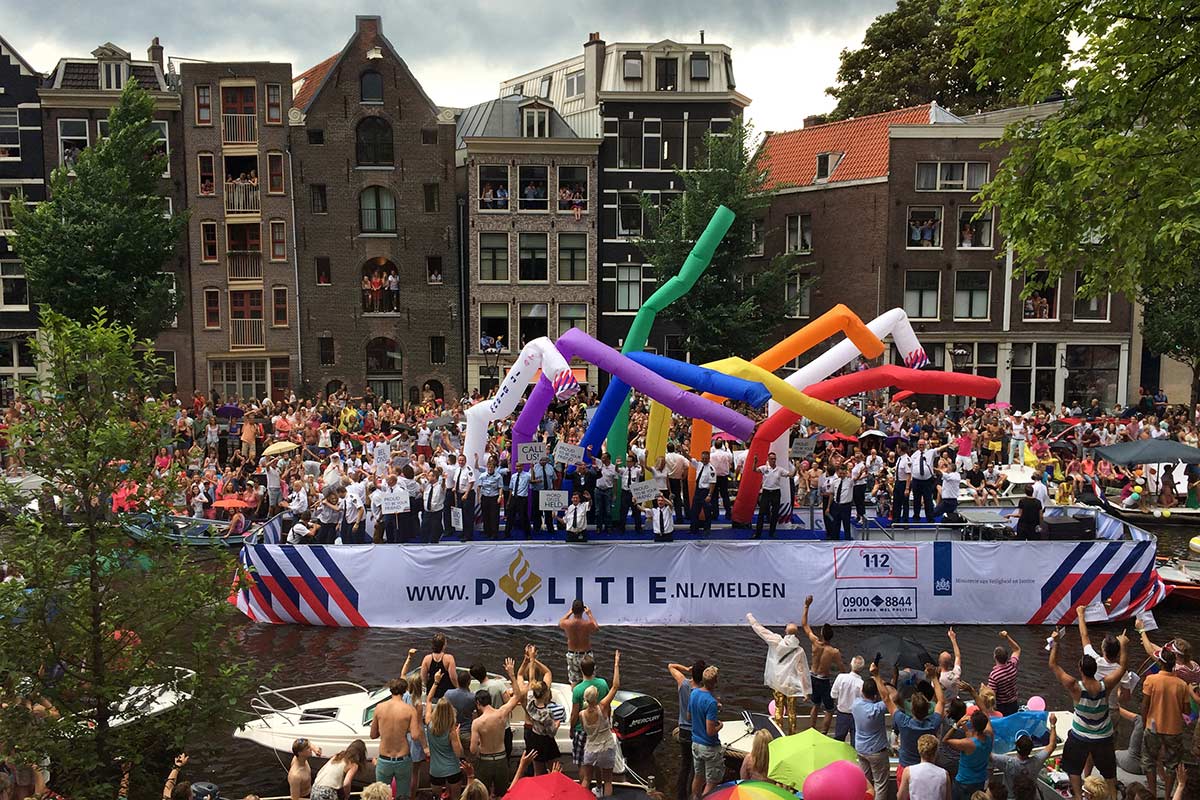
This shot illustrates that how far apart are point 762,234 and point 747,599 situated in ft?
98.1

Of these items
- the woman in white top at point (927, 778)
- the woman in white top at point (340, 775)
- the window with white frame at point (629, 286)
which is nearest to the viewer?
the woman in white top at point (927, 778)

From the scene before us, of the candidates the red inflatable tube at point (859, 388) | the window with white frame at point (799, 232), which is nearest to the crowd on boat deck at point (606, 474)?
the red inflatable tube at point (859, 388)

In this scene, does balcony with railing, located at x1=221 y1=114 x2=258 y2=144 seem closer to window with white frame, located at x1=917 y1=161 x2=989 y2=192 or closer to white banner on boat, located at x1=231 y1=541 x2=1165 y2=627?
window with white frame, located at x1=917 y1=161 x2=989 y2=192

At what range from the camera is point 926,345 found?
43156 millimetres

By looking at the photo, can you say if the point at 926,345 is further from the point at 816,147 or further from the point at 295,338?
the point at 295,338

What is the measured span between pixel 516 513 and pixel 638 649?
14.8ft

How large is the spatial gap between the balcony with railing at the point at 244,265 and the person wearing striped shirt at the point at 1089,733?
37.5 meters

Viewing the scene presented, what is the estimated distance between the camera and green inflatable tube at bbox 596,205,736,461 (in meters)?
20.7

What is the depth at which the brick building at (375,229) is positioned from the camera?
41.7m

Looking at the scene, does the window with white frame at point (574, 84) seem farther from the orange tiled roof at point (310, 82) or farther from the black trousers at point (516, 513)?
the black trousers at point (516, 513)

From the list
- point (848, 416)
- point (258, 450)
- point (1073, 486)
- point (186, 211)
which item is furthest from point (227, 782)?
point (186, 211)

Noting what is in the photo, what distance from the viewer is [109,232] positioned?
36406 millimetres

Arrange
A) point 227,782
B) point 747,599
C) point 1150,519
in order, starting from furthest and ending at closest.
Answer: point 1150,519 → point 747,599 → point 227,782

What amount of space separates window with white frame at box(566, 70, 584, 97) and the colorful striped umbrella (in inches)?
1872
